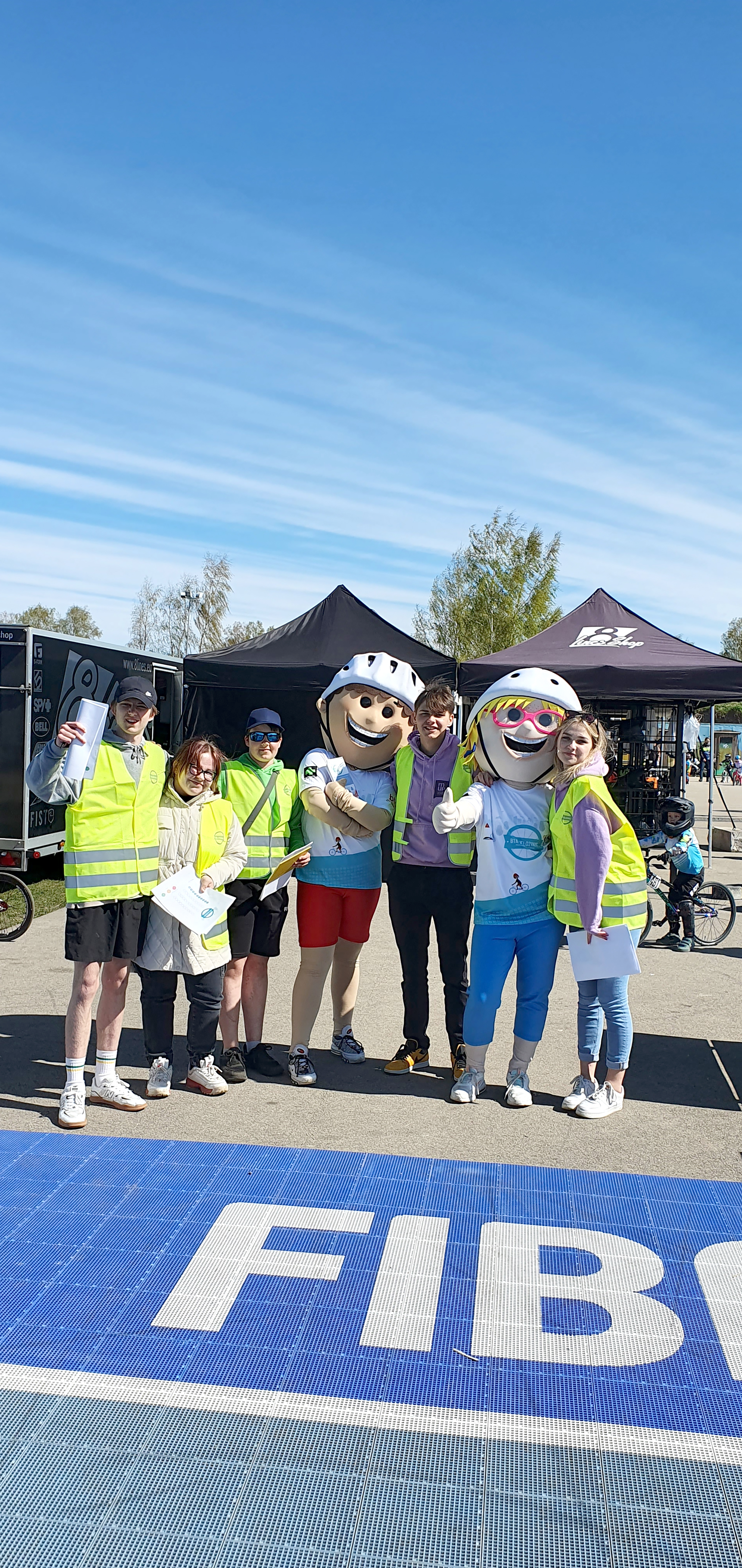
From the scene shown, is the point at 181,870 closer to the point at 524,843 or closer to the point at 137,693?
the point at 137,693

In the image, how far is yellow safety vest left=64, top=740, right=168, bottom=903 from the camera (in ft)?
15.2

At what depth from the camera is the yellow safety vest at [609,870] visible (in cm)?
479

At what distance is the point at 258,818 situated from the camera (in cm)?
523

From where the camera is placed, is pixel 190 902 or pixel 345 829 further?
pixel 345 829

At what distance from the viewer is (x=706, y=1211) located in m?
3.95

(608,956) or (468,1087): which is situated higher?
(608,956)

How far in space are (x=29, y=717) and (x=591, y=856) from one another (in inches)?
248

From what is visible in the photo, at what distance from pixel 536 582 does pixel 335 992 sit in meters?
26.2

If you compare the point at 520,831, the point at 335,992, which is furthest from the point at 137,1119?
the point at 520,831

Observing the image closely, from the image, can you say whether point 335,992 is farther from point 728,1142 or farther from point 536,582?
point 536,582

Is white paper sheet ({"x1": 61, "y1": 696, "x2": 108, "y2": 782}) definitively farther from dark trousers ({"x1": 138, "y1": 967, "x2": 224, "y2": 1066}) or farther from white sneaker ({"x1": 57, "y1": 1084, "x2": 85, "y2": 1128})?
white sneaker ({"x1": 57, "y1": 1084, "x2": 85, "y2": 1128})

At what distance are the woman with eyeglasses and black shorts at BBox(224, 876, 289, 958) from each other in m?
0.11

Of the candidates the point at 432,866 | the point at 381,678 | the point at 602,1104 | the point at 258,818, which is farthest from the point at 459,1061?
the point at 381,678

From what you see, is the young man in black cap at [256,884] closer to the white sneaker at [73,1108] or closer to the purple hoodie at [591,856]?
the white sneaker at [73,1108]
